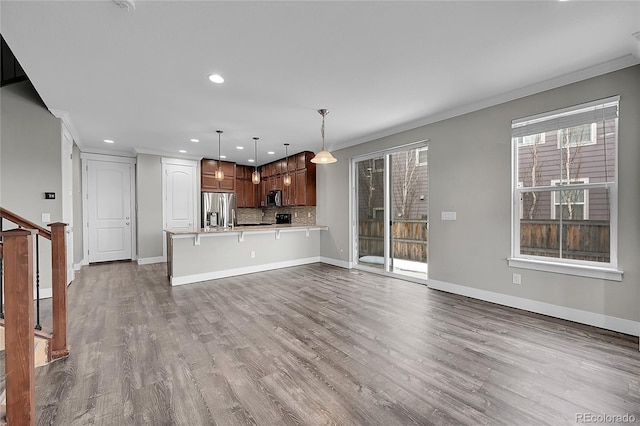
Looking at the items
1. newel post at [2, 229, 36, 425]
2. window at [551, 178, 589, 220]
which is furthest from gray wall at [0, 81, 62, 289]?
window at [551, 178, 589, 220]

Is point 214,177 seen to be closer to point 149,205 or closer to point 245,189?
point 245,189

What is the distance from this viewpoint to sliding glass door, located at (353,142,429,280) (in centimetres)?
468

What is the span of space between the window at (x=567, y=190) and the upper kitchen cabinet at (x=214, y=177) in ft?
20.7

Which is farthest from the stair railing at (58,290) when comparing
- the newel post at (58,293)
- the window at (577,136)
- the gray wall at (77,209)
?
the window at (577,136)

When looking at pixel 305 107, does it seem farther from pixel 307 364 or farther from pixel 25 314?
pixel 25 314

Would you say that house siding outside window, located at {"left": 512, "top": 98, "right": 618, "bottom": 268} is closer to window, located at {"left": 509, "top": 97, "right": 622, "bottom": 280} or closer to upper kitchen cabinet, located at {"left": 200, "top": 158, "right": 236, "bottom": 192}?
window, located at {"left": 509, "top": 97, "right": 622, "bottom": 280}

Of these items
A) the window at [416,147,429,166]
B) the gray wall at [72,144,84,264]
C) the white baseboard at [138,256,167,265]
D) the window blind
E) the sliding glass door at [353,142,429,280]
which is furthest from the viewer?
the white baseboard at [138,256,167,265]

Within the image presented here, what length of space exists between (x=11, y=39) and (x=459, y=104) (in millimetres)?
4638

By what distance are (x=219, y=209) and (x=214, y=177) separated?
2.78 ft

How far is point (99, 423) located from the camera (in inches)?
63.0

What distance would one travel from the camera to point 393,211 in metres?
5.11

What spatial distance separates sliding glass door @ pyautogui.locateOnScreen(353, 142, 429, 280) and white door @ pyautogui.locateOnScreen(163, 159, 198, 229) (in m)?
4.15

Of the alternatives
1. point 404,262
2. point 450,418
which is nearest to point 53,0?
point 450,418

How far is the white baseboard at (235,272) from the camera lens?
470 centimetres
